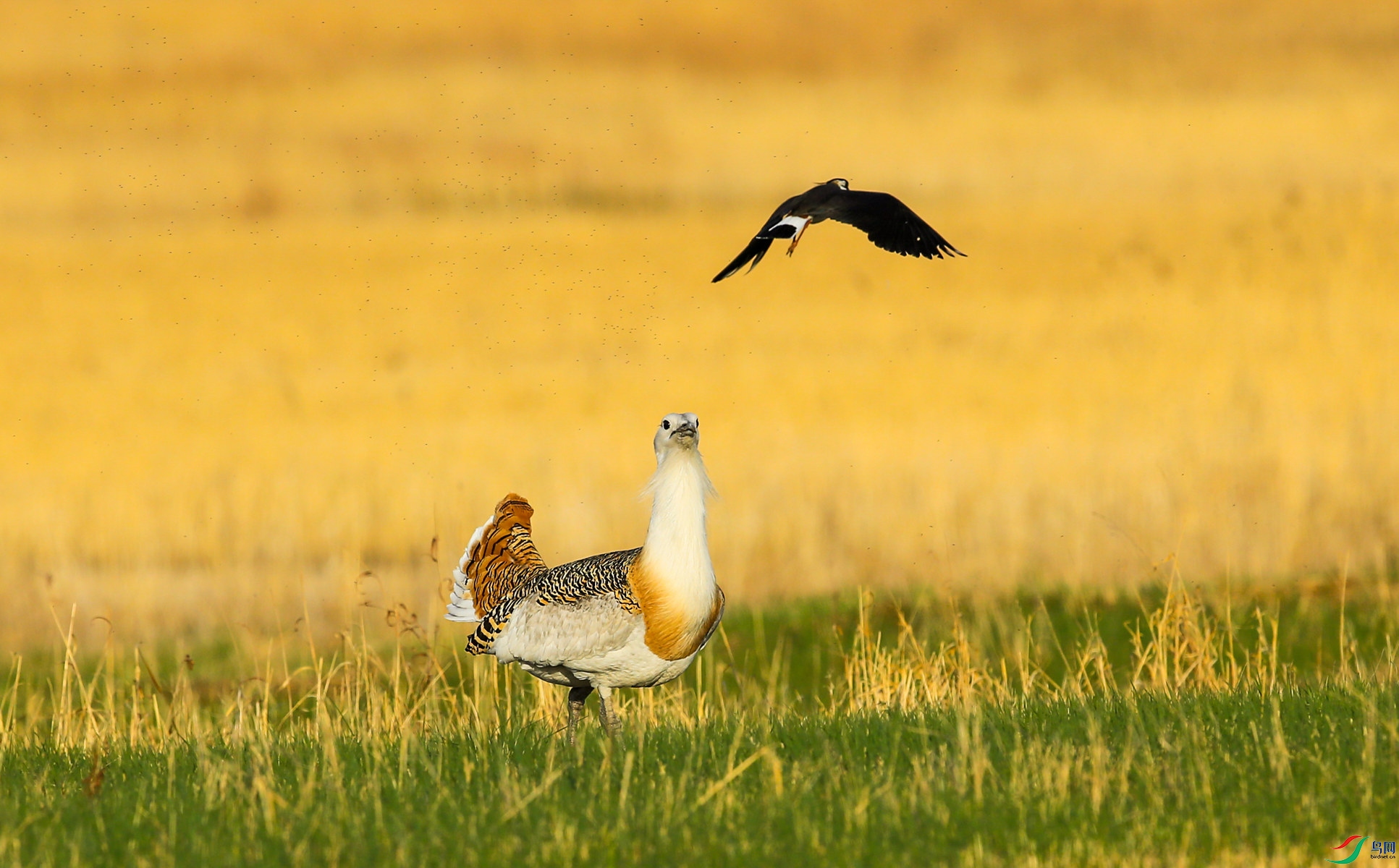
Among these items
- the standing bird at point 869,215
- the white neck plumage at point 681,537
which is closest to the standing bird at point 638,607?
the white neck plumage at point 681,537

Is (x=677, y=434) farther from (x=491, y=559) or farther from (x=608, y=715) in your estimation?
(x=491, y=559)

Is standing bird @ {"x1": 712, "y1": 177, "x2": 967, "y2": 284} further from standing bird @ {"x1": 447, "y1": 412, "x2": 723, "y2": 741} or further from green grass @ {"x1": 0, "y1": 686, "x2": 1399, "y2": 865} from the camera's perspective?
green grass @ {"x1": 0, "y1": 686, "x2": 1399, "y2": 865}

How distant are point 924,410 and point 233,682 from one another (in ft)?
71.0

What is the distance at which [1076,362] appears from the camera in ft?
127

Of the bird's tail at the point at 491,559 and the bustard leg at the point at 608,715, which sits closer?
the bustard leg at the point at 608,715

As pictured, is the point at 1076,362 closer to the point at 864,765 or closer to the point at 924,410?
the point at 924,410

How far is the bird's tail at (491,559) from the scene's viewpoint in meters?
9.86

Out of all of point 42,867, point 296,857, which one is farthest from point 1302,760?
point 42,867

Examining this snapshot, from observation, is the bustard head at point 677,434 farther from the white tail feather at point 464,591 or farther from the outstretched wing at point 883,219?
the white tail feather at point 464,591

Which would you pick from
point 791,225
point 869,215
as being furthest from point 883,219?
point 791,225

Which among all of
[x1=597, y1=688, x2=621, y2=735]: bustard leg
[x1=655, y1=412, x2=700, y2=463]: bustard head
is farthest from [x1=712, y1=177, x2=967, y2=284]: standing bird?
[x1=597, y1=688, x2=621, y2=735]: bustard leg

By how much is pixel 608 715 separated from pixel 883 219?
3.18m

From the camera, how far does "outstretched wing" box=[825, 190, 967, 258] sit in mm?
8570

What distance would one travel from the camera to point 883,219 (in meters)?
8.58
